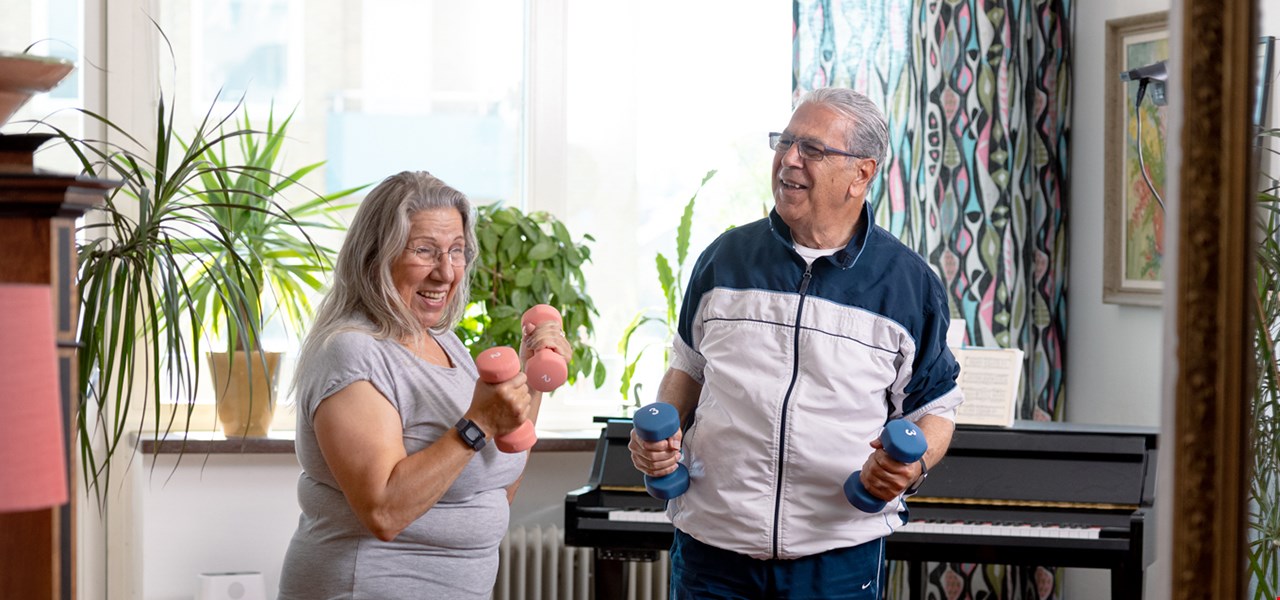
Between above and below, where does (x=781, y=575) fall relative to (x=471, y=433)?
below

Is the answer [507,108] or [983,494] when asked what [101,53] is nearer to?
[507,108]

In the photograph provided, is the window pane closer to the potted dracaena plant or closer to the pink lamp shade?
the potted dracaena plant

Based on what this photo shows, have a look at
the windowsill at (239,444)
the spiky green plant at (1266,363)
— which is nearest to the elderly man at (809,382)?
the spiky green plant at (1266,363)

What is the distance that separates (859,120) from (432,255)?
0.66 m

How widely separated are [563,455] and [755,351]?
1.96 meters

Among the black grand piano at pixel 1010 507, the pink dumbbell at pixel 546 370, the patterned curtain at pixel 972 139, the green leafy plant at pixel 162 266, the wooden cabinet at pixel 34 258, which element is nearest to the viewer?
the wooden cabinet at pixel 34 258

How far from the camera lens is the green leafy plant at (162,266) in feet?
6.97

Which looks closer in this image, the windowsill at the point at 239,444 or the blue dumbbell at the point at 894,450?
the blue dumbbell at the point at 894,450

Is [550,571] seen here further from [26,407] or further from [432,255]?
[26,407]

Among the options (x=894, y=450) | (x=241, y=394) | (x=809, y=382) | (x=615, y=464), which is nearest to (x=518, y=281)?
(x=615, y=464)

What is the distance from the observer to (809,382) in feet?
6.04

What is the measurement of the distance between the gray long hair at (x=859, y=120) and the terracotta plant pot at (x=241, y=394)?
6.70 feet

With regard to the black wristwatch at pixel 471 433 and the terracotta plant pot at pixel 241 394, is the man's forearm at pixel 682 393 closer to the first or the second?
the black wristwatch at pixel 471 433

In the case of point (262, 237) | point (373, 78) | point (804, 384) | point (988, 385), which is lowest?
point (988, 385)
